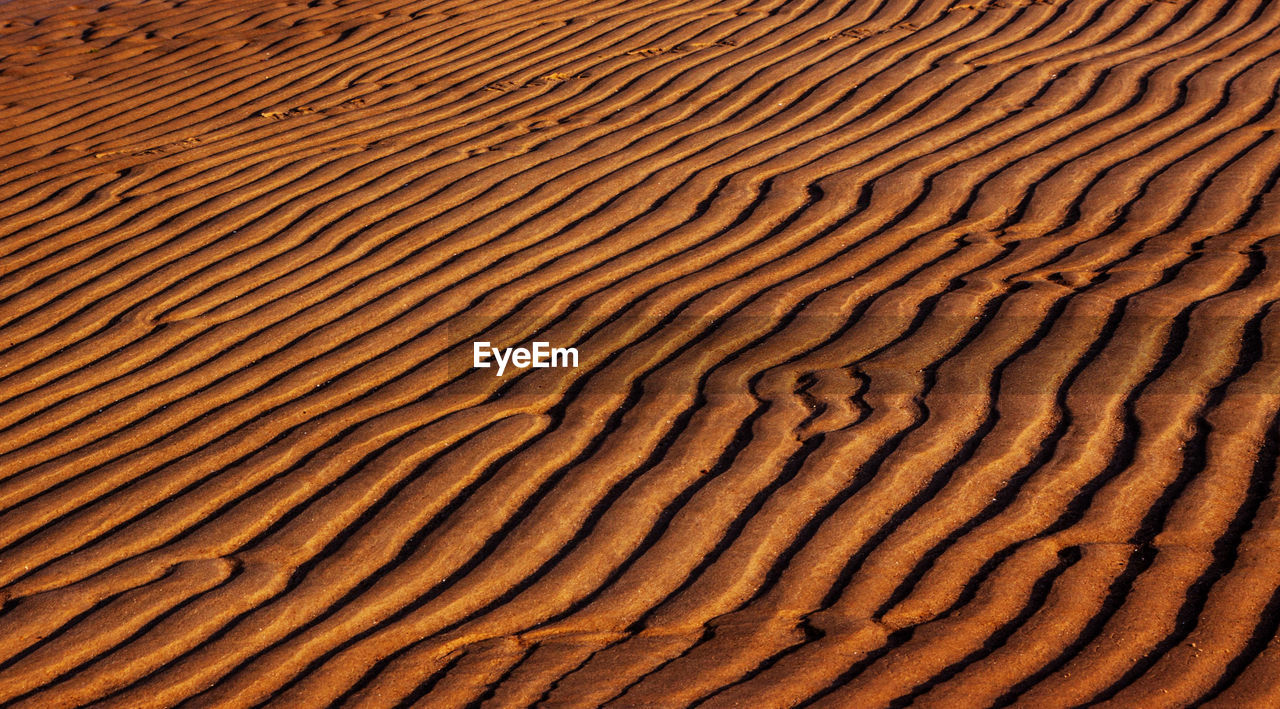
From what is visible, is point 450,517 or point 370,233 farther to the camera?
point 370,233

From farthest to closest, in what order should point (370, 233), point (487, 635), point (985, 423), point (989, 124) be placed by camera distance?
point (989, 124) < point (370, 233) < point (985, 423) < point (487, 635)

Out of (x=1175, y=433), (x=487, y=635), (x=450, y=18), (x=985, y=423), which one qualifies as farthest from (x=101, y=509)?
(x=450, y=18)

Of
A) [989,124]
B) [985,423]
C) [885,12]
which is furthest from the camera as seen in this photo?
[885,12]

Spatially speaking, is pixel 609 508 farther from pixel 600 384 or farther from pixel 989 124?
pixel 989 124

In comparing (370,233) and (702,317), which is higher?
(370,233)

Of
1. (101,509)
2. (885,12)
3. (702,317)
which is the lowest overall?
(101,509)

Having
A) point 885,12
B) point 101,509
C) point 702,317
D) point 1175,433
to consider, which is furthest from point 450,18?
point 1175,433

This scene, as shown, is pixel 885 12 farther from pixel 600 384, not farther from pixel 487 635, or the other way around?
pixel 487 635
